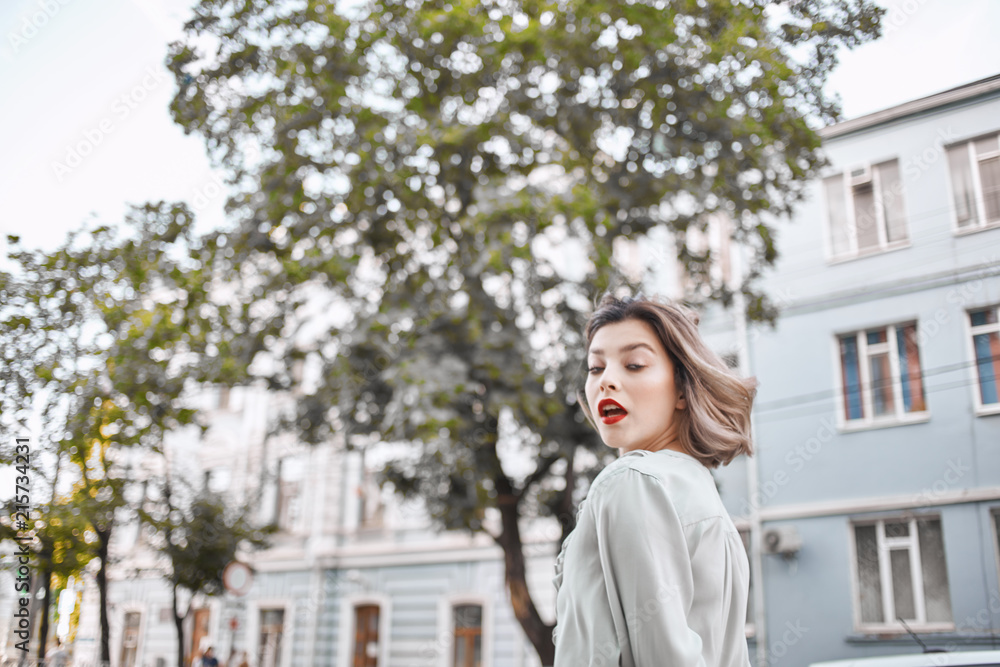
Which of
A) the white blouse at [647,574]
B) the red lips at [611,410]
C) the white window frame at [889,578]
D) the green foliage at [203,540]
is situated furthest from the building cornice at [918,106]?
the green foliage at [203,540]

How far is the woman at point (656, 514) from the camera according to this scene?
3.48 feet

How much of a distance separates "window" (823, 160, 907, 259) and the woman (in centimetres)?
411

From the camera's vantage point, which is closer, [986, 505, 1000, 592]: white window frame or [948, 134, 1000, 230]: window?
[948, 134, 1000, 230]: window

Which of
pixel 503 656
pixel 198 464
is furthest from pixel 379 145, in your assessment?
pixel 503 656

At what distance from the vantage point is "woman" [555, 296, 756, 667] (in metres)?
1.06

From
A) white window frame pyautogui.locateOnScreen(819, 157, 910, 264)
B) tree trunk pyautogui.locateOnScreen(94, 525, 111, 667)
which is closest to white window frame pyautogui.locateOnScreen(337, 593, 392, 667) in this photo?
white window frame pyautogui.locateOnScreen(819, 157, 910, 264)

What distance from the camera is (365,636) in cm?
1295

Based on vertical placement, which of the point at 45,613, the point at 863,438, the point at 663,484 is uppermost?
the point at 863,438

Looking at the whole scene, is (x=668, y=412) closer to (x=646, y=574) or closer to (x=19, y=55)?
(x=646, y=574)

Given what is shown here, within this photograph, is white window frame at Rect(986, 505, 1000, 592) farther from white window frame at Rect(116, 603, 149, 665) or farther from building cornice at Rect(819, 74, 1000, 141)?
white window frame at Rect(116, 603, 149, 665)

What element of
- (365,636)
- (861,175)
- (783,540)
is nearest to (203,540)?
(783,540)

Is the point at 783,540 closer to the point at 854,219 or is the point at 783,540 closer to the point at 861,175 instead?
the point at 854,219

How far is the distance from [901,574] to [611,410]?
4975 millimetres

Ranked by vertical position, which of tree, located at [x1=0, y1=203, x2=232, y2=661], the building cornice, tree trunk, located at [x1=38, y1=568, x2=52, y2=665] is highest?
the building cornice
